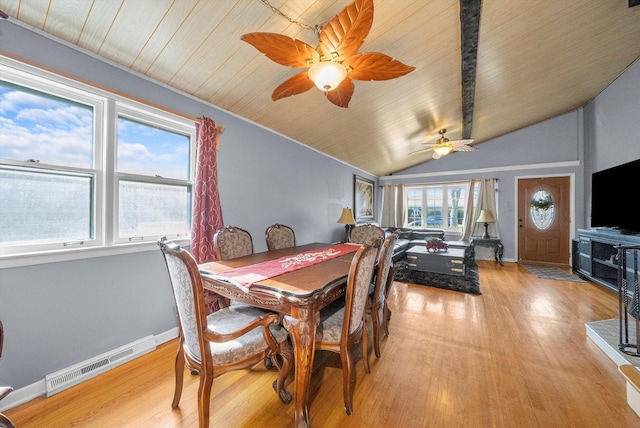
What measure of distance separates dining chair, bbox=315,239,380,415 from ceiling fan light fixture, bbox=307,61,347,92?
1034 mm

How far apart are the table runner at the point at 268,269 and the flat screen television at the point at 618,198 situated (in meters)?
3.55

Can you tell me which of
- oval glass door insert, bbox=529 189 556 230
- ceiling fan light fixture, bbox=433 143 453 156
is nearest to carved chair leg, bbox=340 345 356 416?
ceiling fan light fixture, bbox=433 143 453 156

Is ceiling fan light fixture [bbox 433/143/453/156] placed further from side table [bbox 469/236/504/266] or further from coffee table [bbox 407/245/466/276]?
side table [bbox 469/236/504/266]

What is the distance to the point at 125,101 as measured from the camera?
1944mm

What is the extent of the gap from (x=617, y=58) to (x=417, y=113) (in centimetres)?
277

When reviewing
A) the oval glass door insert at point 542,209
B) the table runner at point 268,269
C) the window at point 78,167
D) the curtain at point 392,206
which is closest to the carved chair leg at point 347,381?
the table runner at point 268,269

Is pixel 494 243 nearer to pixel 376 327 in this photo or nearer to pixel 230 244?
pixel 376 327

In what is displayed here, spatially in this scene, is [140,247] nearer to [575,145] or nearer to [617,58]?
[617,58]

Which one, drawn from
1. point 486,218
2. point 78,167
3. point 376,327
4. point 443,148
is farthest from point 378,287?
point 486,218

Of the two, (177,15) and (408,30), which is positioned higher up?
(408,30)

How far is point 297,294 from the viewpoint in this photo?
1244 mm

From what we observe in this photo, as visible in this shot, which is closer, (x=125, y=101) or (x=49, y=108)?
(x=49, y=108)

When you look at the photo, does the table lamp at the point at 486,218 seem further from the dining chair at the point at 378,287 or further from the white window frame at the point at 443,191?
the dining chair at the point at 378,287

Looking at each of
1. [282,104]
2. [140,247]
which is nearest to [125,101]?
[140,247]
